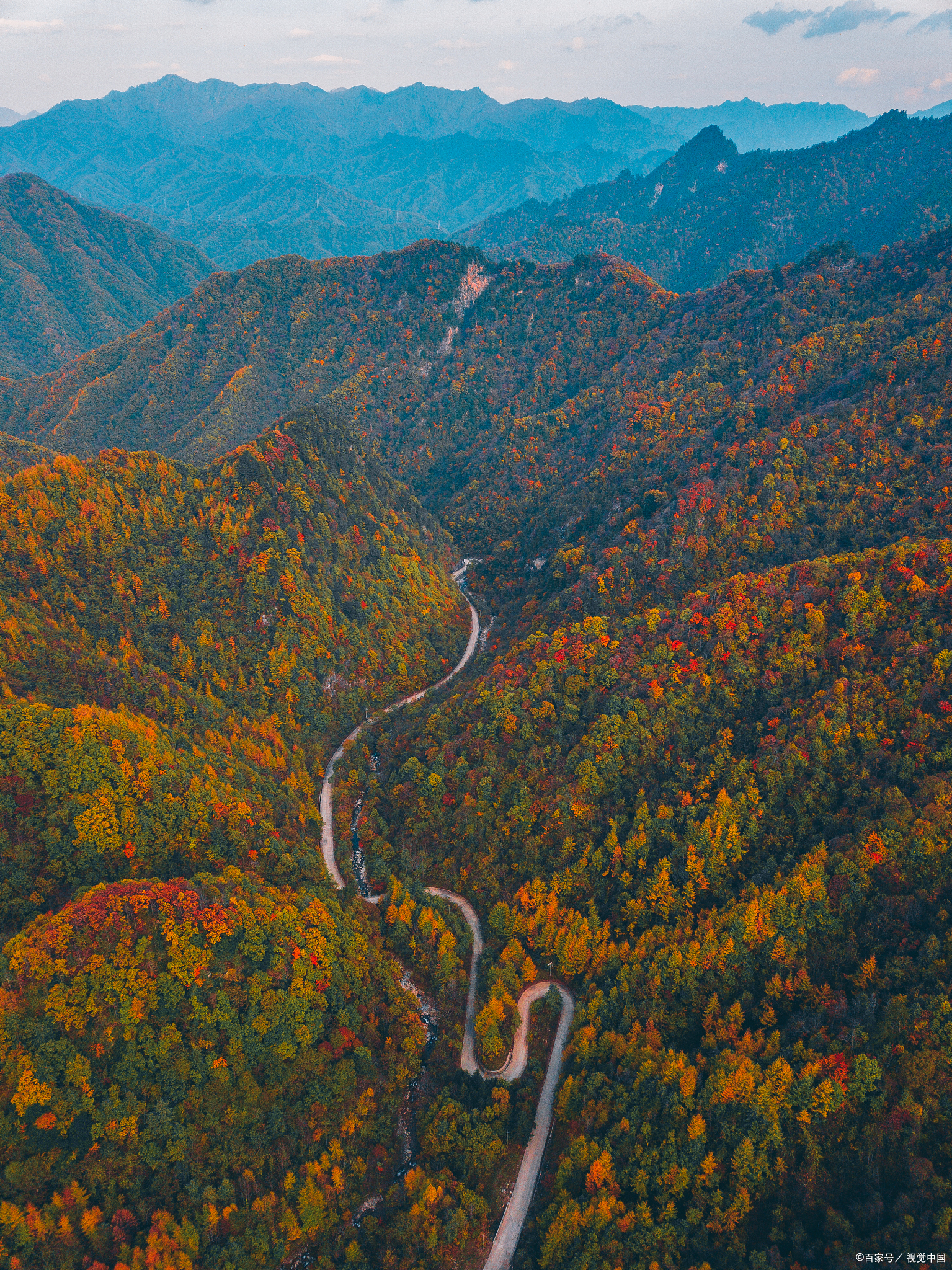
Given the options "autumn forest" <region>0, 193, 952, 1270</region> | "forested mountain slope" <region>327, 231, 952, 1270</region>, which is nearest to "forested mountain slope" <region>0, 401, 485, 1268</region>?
"autumn forest" <region>0, 193, 952, 1270</region>

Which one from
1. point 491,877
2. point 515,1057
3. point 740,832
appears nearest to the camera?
point 515,1057

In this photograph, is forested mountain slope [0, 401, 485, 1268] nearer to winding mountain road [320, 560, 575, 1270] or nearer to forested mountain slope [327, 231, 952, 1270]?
winding mountain road [320, 560, 575, 1270]

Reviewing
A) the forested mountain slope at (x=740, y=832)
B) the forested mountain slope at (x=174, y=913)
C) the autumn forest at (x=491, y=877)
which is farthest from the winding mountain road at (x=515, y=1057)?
the forested mountain slope at (x=174, y=913)

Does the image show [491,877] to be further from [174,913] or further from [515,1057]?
[174,913]

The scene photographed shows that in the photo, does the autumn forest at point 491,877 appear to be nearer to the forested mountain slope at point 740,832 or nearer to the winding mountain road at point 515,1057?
the forested mountain slope at point 740,832

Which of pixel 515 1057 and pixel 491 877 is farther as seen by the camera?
pixel 491 877

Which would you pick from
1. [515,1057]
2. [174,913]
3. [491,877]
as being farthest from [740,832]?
[174,913]

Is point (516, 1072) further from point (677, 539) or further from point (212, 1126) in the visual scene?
point (677, 539)

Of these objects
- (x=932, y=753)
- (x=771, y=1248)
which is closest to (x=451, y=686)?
(x=932, y=753)
